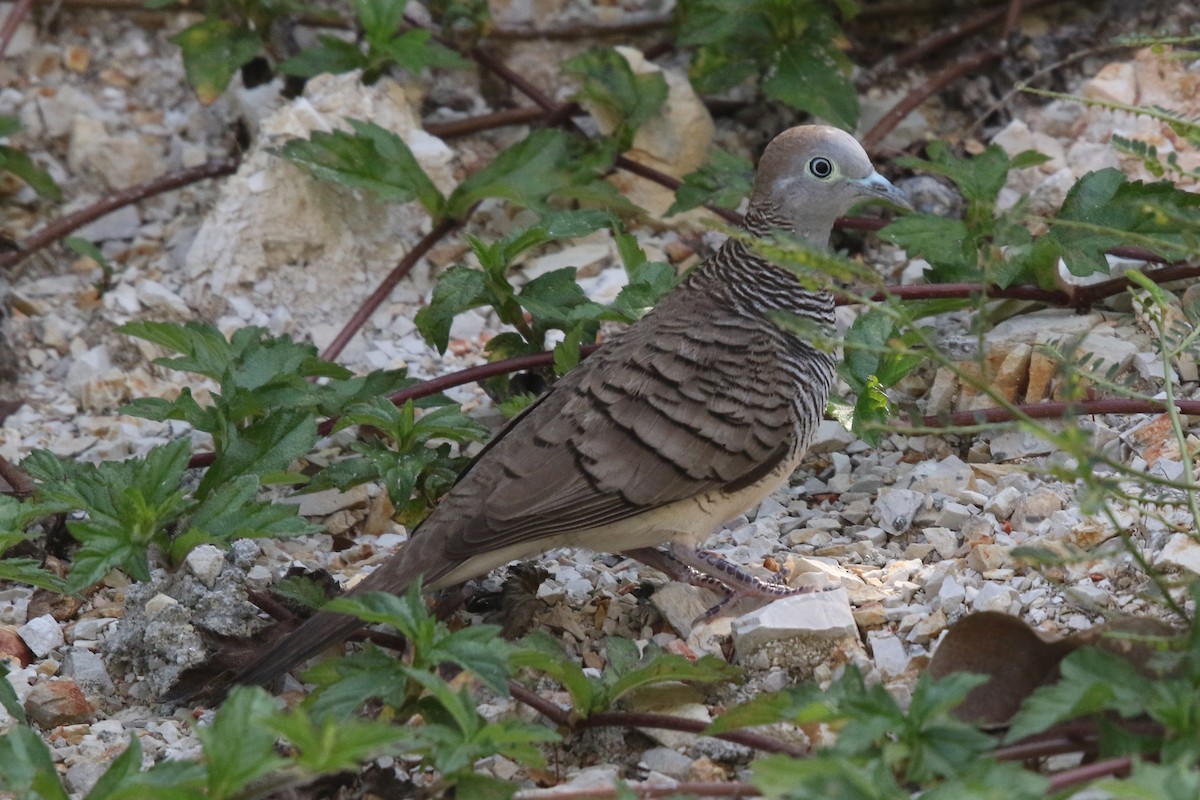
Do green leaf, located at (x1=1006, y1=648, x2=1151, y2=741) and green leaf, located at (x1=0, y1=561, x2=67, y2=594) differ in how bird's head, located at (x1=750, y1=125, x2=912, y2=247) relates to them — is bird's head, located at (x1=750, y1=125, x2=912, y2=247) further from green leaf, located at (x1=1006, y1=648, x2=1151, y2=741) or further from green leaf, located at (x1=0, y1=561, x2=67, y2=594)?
green leaf, located at (x1=0, y1=561, x2=67, y2=594)

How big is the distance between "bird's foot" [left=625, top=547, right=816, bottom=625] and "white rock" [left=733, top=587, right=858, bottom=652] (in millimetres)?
324

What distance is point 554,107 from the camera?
5840mm

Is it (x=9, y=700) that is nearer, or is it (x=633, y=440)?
(x=9, y=700)

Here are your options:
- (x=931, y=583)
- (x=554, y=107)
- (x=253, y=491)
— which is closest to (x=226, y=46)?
(x=554, y=107)

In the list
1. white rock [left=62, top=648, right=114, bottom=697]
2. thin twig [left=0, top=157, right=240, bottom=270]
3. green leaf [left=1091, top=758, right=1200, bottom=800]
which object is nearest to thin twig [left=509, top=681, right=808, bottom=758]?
green leaf [left=1091, top=758, right=1200, bottom=800]

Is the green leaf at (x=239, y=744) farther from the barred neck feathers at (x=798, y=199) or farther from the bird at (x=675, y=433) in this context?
the barred neck feathers at (x=798, y=199)

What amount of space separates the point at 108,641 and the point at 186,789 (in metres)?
1.18

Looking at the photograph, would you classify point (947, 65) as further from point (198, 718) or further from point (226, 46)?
point (198, 718)

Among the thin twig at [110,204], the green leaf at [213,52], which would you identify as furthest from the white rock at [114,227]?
the green leaf at [213,52]

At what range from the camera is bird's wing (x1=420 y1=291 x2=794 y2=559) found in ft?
12.4

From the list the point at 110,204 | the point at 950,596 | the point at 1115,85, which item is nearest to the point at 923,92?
the point at 1115,85

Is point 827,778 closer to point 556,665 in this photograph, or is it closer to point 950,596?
point 556,665

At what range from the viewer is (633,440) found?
12.8 feet

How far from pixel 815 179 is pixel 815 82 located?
4.52 ft
